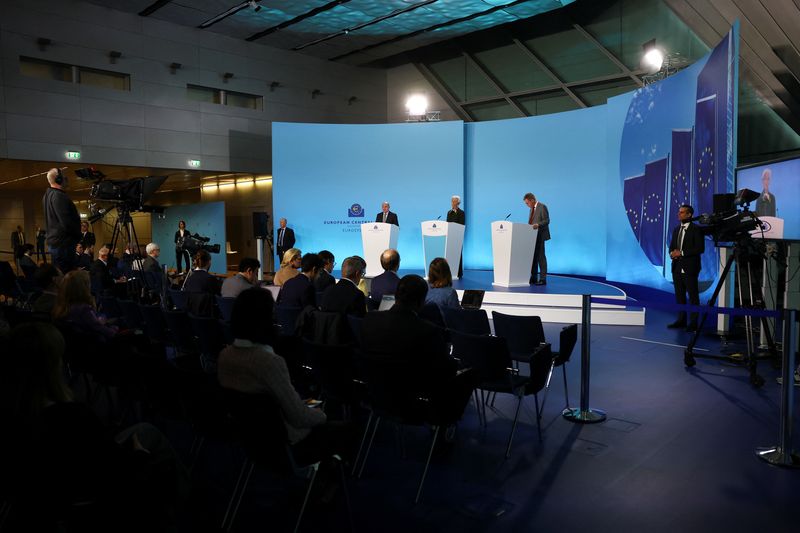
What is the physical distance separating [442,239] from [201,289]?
4.83 metres

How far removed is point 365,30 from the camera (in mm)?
13945

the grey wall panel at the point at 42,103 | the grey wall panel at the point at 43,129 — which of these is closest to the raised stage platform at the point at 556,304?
the grey wall panel at the point at 43,129

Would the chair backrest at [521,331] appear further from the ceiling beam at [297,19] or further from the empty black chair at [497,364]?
the ceiling beam at [297,19]

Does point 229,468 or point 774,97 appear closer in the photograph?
point 229,468

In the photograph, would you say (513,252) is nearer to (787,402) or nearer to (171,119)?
(787,402)

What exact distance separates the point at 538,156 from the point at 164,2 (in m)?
8.67

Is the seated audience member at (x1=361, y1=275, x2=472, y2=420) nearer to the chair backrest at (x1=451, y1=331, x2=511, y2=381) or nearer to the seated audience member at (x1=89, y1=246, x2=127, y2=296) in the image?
the chair backrest at (x1=451, y1=331, x2=511, y2=381)

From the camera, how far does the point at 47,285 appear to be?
5.05 metres

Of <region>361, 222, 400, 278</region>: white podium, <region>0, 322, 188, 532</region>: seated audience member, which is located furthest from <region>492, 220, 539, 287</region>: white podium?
<region>0, 322, 188, 532</region>: seated audience member

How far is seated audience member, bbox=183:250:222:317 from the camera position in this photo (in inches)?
208

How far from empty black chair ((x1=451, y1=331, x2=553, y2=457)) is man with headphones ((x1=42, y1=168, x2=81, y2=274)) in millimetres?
3934

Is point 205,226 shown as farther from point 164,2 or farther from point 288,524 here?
point 288,524

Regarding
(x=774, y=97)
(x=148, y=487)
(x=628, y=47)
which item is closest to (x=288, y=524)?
(x=148, y=487)

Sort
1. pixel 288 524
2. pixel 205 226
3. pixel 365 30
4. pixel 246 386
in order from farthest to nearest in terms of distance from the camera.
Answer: pixel 205 226, pixel 365 30, pixel 288 524, pixel 246 386
